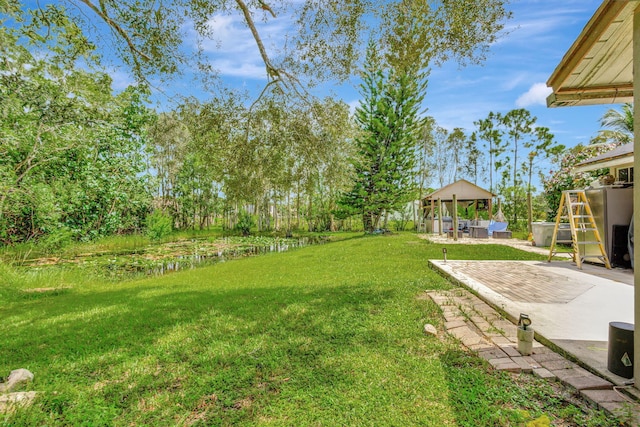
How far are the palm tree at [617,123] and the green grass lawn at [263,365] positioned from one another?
15493 mm

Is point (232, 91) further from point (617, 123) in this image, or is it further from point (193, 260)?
point (617, 123)

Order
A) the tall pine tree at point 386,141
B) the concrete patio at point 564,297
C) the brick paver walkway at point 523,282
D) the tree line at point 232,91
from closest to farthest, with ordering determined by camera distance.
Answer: the concrete patio at point 564,297 → the brick paver walkway at point 523,282 → the tree line at point 232,91 → the tall pine tree at point 386,141

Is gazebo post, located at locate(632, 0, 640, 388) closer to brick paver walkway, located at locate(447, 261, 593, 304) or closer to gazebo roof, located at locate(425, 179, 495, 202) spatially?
brick paver walkway, located at locate(447, 261, 593, 304)

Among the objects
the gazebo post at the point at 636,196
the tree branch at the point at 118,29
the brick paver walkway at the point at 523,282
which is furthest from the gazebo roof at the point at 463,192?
the gazebo post at the point at 636,196

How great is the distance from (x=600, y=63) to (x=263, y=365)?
4.30 metres

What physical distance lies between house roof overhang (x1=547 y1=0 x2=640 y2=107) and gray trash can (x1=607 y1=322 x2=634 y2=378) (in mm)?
2166

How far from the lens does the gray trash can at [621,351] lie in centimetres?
204

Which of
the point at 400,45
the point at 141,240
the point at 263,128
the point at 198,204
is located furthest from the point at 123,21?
the point at 198,204

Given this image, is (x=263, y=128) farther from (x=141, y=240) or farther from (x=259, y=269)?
(x=141, y=240)

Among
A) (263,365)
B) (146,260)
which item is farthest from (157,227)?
(263,365)

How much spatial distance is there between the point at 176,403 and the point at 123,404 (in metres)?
0.39

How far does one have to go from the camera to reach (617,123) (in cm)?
1480

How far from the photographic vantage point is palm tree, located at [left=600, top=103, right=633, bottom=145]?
14.0 metres

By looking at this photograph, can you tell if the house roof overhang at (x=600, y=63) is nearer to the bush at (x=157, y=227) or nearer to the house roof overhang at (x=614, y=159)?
the house roof overhang at (x=614, y=159)
